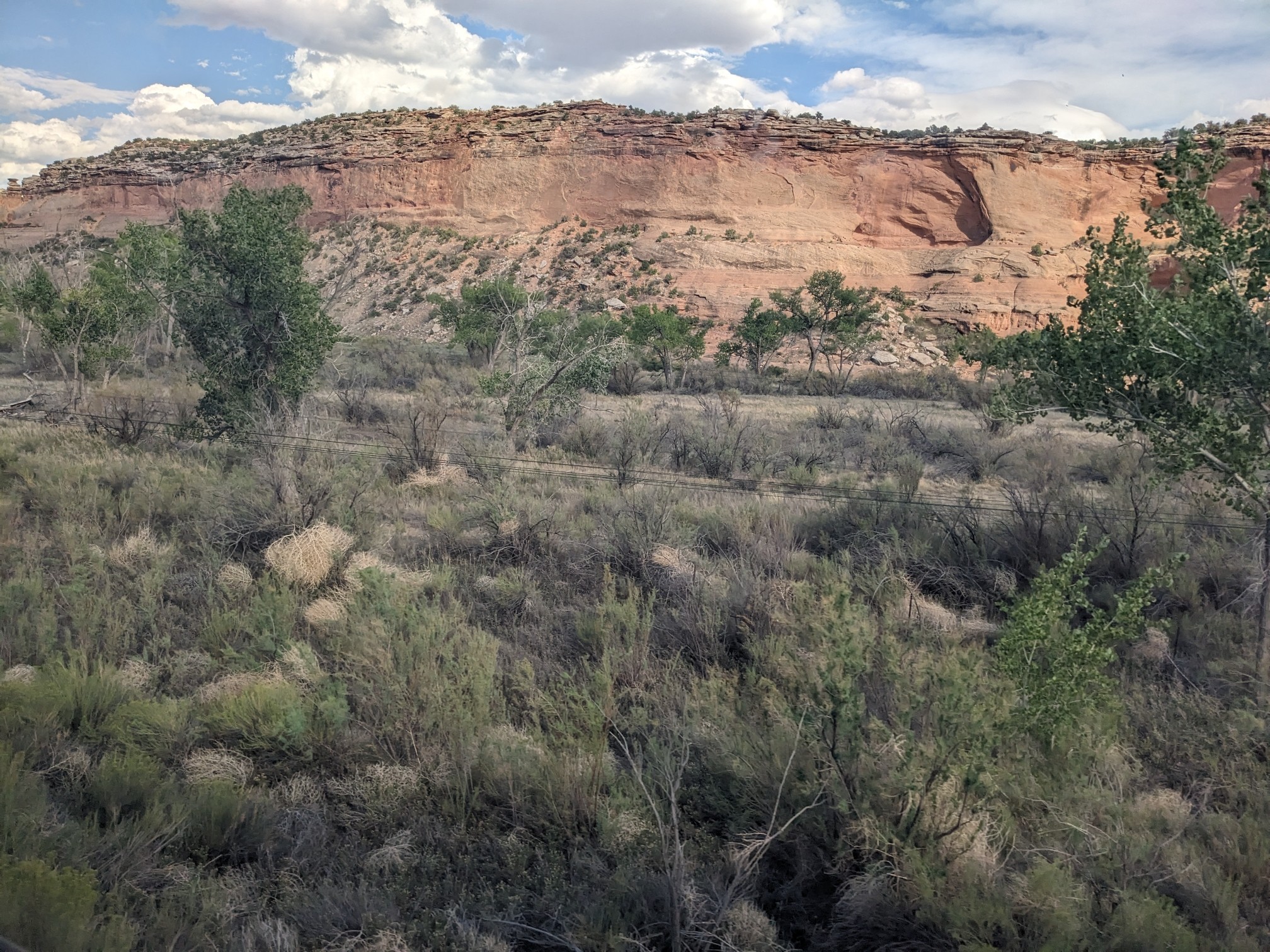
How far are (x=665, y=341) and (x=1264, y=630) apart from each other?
68.2ft

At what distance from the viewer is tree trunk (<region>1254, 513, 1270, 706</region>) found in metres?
4.70

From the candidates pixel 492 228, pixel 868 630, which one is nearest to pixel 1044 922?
pixel 868 630

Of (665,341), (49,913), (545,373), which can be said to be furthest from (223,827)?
(665,341)

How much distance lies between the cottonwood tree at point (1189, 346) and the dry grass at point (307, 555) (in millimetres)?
5829

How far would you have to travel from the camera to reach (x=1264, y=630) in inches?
197

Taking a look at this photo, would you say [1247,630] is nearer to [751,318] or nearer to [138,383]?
[138,383]

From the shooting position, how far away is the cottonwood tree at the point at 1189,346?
4871mm

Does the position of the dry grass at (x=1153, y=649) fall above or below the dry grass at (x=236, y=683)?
above

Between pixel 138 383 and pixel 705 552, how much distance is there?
16.3m

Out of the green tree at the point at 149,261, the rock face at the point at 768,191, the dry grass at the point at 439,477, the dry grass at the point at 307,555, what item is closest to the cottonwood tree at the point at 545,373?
the dry grass at the point at 439,477

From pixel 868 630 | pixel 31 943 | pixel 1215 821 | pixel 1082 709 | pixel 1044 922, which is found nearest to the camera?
pixel 31 943

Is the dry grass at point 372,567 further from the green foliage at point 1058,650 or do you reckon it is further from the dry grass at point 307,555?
the green foliage at point 1058,650

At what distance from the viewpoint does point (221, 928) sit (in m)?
2.92

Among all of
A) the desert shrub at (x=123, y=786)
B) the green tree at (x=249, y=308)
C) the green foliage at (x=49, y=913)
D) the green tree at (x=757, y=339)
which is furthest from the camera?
the green tree at (x=757, y=339)
